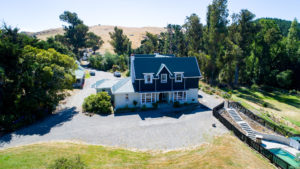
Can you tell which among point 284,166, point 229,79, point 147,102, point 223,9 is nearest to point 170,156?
point 284,166

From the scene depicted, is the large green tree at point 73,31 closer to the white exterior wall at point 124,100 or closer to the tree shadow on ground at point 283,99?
the white exterior wall at point 124,100

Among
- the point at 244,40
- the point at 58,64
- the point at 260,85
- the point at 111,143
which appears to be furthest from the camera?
the point at 260,85

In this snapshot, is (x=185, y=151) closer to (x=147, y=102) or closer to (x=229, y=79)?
(x=147, y=102)

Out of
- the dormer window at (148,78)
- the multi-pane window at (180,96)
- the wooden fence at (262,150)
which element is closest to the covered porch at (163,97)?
the multi-pane window at (180,96)

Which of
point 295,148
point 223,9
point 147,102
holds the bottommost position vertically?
point 295,148

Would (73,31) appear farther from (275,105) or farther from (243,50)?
(275,105)

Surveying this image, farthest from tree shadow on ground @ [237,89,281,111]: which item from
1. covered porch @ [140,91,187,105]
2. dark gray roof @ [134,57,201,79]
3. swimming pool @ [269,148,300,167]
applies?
covered porch @ [140,91,187,105]
